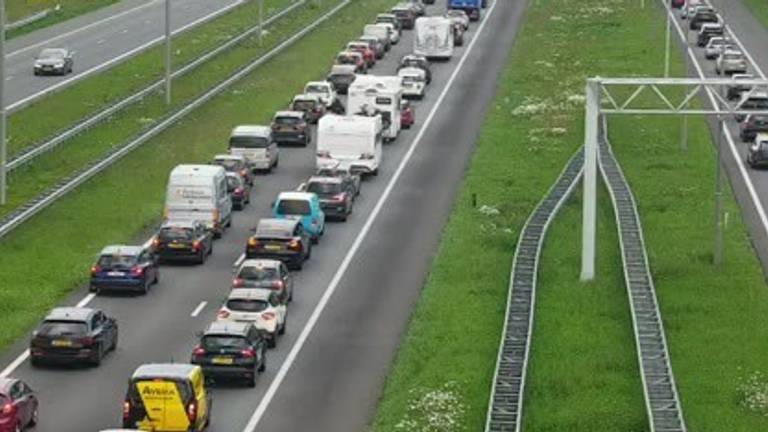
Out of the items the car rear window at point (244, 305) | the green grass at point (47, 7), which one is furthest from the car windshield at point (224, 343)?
the green grass at point (47, 7)

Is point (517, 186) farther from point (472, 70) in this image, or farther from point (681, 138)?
point (472, 70)

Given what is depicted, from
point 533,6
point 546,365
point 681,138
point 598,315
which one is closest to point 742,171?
point 681,138

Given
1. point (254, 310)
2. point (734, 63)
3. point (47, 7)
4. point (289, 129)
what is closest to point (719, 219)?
point (254, 310)

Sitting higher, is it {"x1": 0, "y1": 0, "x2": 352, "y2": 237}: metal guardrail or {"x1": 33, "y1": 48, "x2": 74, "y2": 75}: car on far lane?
{"x1": 0, "y1": 0, "x2": 352, "y2": 237}: metal guardrail

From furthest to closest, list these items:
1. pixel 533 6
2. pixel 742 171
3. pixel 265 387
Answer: pixel 533 6
pixel 742 171
pixel 265 387

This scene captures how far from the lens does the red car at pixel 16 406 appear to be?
49469 mm

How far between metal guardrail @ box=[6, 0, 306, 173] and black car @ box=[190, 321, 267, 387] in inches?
1296

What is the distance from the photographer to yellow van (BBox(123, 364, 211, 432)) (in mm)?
49688

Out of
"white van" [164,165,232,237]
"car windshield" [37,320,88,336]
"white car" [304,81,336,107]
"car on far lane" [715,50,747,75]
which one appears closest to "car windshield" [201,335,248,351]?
"car windshield" [37,320,88,336]

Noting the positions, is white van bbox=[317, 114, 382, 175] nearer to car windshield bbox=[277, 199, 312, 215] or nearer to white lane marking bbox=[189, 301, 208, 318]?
→ car windshield bbox=[277, 199, 312, 215]

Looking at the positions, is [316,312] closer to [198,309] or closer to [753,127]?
[198,309]

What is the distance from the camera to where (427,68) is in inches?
4673

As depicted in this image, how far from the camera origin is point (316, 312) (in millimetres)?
66188

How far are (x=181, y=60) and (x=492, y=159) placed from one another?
113ft
